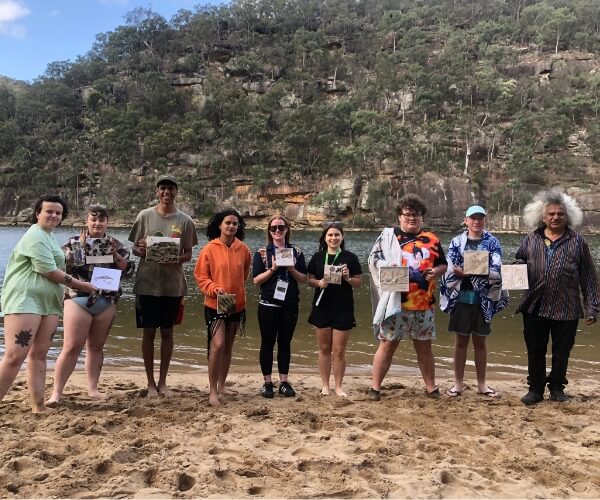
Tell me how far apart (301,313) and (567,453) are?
8.35 m

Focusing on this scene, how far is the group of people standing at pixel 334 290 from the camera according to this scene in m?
4.38

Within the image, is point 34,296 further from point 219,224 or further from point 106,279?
point 219,224

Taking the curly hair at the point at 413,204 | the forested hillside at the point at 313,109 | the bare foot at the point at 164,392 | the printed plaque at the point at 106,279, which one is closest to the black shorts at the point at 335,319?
the curly hair at the point at 413,204

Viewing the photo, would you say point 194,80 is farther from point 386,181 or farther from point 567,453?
point 567,453

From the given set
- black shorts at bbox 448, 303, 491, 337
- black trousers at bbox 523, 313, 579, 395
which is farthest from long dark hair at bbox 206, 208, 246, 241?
black trousers at bbox 523, 313, 579, 395

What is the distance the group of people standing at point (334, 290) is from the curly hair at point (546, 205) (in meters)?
0.01

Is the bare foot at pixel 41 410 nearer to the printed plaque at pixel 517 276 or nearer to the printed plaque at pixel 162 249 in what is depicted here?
the printed plaque at pixel 162 249

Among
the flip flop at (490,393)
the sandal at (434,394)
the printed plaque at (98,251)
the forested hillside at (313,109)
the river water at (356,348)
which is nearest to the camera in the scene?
the printed plaque at (98,251)

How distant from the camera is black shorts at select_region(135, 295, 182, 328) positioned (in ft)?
14.6

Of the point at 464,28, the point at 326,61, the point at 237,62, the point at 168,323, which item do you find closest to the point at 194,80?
the point at 237,62

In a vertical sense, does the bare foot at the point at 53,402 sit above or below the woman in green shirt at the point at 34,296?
below

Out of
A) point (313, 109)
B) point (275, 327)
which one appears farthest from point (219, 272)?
point (313, 109)

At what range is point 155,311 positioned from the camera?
4473 mm

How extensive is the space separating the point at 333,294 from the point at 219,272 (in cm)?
111
